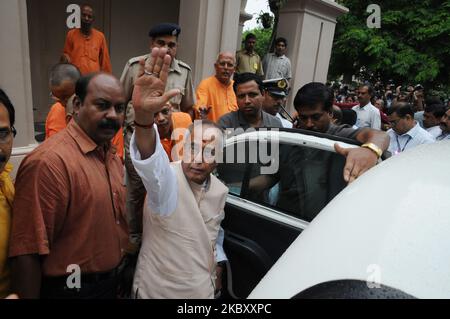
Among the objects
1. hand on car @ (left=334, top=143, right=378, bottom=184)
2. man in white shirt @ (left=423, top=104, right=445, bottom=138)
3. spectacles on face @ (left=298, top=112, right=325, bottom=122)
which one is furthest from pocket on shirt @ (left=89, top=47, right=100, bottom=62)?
man in white shirt @ (left=423, top=104, right=445, bottom=138)

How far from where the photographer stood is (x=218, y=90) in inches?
165

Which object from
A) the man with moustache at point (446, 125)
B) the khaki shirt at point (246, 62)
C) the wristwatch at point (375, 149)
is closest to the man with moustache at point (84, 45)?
the khaki shirt at point (246, 62)

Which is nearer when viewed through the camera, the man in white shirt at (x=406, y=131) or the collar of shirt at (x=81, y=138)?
the collar of shirt at (x=81, y=138)

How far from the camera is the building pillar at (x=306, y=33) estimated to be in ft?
26.2

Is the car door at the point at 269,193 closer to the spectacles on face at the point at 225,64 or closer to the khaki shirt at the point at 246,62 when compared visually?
the spectacles on face at the point at 225,64

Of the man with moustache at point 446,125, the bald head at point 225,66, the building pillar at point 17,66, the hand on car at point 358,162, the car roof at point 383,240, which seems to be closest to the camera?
the car roof at point 383,240

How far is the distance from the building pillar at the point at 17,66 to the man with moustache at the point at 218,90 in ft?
6.25

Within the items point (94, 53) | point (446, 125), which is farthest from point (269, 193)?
point (94, 53)

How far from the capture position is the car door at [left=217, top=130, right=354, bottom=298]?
2119 millimetres

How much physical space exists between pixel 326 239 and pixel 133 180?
2.08m

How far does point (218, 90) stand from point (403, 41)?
13460 mm

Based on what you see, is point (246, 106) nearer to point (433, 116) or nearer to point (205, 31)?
point (205, 31)

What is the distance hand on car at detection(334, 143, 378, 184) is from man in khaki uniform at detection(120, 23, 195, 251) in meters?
1.29

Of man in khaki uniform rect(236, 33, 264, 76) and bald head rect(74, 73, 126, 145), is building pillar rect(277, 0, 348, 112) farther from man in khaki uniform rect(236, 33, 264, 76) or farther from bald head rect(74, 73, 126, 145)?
bald head rect(74, 73, 126, 145)
